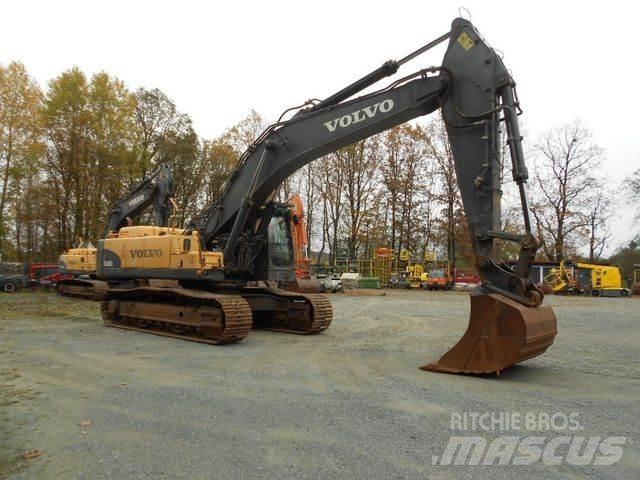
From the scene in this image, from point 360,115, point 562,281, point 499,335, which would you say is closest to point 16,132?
point 360,115

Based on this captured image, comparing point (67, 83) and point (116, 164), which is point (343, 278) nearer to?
point (116, 164)

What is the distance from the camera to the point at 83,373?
21.7 ft

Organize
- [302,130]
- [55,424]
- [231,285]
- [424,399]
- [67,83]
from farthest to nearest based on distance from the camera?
1. [67,83]
2. [231,285]
3. [302,130]
4. [424,399]
5. [55,424]

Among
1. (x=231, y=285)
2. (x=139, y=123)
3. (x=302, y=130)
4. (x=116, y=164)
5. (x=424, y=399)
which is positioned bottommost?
(x=424, y=399)

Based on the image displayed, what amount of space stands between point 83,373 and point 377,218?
38.2 meters

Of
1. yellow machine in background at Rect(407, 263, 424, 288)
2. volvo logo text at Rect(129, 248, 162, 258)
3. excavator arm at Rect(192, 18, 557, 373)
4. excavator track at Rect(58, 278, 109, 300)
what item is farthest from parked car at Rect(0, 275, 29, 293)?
yellow machine in background at Rect(407, 263, 424, 288)

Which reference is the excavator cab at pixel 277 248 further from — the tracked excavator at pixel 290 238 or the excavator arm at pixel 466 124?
the excavator arm at pixel 466 124

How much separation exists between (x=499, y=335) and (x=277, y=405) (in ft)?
9.69

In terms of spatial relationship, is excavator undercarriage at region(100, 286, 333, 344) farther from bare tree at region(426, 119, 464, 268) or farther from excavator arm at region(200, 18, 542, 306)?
bare tree at region(426, 119, 464, 268)

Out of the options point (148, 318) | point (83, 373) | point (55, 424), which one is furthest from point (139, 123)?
point (55, 424)

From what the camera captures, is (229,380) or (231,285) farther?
(231,285)

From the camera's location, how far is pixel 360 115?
832 cm

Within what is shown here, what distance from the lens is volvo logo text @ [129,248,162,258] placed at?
1076cm

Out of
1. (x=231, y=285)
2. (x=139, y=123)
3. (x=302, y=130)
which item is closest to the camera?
(x=302, y=130)
